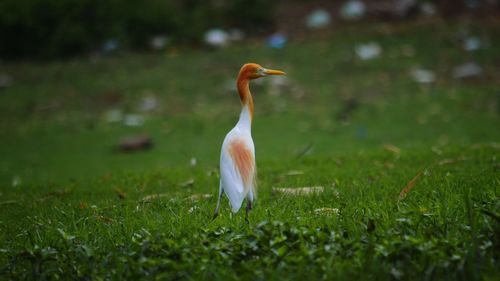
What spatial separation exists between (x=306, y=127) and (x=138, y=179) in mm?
5358

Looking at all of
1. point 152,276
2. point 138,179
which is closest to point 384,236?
point 152,276

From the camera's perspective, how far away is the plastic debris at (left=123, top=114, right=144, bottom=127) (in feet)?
42.1

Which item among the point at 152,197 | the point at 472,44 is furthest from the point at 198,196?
the point at 472,44

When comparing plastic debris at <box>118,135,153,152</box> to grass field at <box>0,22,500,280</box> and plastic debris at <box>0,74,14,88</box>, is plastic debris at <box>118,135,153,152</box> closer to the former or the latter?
grass field at <box>0,22,500,280</box>

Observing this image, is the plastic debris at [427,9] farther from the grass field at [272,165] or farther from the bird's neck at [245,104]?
the bird's neck at [245,104]

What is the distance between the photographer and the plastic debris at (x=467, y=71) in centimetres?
1367

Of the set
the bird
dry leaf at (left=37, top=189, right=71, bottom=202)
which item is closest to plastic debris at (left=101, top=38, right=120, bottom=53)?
dry leaf at (left=37, top=189, right=71, bottom=202)

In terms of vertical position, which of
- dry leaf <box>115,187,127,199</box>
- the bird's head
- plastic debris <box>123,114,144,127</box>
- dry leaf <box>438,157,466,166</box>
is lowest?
plastic debris <box>123,114,144,127</box>

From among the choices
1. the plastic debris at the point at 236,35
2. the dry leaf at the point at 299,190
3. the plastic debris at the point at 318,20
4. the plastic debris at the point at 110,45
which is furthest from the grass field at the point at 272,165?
the plastic debris at the point at 318,20

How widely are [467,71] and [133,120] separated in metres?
6.99

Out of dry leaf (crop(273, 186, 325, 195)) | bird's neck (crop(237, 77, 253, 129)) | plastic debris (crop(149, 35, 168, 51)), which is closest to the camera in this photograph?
bird's neck (crop(237, 77, 253, 129))

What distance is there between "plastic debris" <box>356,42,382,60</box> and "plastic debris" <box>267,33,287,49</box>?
184cm

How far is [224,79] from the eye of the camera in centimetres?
1452

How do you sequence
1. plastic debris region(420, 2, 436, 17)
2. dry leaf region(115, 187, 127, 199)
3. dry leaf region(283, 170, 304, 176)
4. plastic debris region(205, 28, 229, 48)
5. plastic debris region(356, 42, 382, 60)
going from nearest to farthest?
1. dry leaf region(115, 187, 127, 199)
2. dry leaf region(283, 170, 304, 176)
3. plastic debris region(356, 42, 382, 60)
4. plastic debris region(205, 28, 229, 48)
5. plastic debris region(420, 2, 436, 17)
